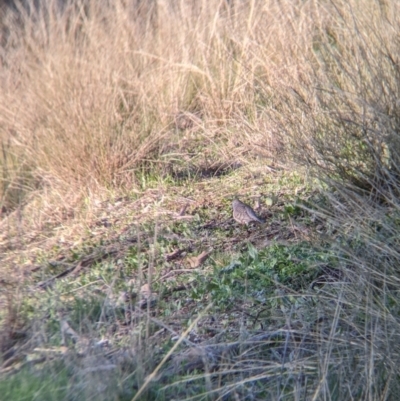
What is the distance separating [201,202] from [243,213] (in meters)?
0.43

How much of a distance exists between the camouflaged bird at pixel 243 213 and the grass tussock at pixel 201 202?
69mm

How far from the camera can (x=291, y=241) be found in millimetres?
4086

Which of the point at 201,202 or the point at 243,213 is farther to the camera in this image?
the point at 201,202

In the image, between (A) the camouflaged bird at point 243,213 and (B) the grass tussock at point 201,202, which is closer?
(B) the grass tussock at point 201,202

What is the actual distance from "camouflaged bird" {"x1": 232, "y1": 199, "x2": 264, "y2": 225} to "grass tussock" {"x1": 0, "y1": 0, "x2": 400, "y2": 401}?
0.23 ft

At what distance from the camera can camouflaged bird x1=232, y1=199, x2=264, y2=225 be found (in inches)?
171

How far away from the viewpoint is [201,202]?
473 centimetres

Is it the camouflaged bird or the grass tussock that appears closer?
the grass tussock

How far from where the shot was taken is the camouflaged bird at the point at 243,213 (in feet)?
14.2

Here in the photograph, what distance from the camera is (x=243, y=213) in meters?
4.38

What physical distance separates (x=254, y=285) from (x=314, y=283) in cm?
30

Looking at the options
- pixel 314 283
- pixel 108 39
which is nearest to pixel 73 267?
pixel 314 283

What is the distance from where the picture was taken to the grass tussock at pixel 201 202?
2936 millimetres

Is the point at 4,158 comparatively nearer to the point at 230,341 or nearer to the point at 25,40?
the point at 25,40
